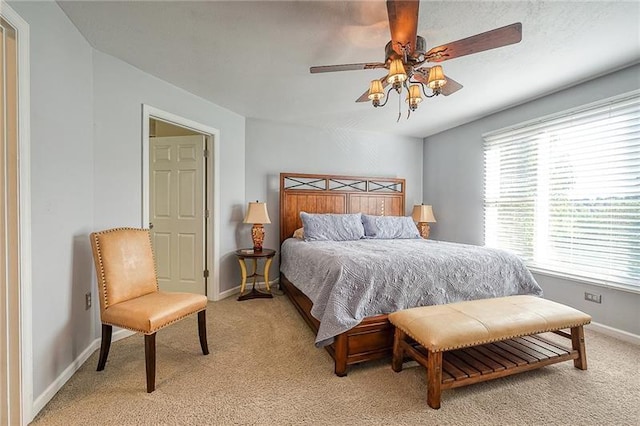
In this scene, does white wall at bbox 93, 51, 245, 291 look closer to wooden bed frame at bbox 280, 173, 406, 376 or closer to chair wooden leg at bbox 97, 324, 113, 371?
chair wooden leg at bbox 97, 324, 113, 371

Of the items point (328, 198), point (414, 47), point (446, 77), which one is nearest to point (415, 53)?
point (414, 47)

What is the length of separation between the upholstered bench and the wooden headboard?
8.18ft

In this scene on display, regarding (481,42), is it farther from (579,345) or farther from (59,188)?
(59,188)

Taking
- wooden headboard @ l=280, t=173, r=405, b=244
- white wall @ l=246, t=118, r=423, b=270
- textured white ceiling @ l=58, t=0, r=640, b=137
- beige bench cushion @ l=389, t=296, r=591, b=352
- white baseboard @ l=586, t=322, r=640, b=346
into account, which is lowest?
white baseboard @ l=586, t=322, r=640, b=346

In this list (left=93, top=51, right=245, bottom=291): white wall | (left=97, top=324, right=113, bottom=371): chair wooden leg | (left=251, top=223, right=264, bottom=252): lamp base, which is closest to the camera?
(left=97, top=324, right=113, bottom=371): chair wooden leg

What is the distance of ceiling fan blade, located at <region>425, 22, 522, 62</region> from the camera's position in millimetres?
1545

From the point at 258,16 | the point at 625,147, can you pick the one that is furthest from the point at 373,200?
the point at 258,16

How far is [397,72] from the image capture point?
178 centimetres

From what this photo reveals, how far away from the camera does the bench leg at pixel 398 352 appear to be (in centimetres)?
201

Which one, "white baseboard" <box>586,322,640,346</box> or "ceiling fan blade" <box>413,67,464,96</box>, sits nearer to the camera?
"ceiling fan blade" <box>413,67,464,96</box>

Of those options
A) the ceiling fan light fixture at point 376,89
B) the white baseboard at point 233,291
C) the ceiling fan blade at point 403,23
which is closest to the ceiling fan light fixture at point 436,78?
the ceiling fan blade at point 403,23

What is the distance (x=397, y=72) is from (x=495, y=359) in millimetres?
2019

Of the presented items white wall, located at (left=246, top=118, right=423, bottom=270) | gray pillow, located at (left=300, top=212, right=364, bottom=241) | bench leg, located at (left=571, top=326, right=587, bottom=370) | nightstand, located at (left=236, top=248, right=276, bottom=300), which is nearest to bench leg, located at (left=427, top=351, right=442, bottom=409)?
bench leg, located at (left=571, top=326, right=587, bottom=370)

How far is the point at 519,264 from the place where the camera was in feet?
8.43
